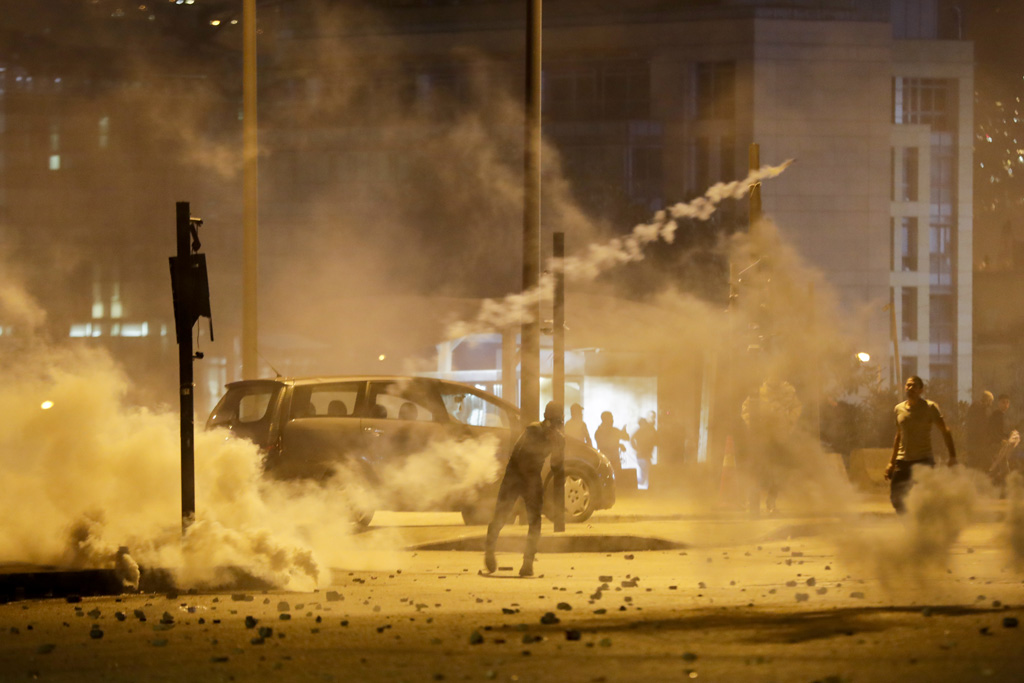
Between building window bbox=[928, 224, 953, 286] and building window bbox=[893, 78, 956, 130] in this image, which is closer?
building window bbox=[893, 78, 956, 130]

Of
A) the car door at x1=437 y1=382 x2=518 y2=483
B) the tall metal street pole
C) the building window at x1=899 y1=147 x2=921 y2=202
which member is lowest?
the car door at x1=437 y1=382 x2=518 y2=483

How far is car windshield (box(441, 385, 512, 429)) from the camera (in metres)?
14.2

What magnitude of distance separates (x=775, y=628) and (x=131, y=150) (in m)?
28.3

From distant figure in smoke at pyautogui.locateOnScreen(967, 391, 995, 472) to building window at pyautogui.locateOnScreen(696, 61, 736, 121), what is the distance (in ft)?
84.5

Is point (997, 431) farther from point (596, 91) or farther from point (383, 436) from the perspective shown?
point (596, 91)

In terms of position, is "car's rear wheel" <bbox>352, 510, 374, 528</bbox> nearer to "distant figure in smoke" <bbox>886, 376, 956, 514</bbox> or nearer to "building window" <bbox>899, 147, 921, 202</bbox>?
"distant figure in smoke" <bbox>886, 376, 956, 514</bbox>

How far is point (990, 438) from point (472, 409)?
866cm

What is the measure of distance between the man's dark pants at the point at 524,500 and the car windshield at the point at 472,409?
11.6ft

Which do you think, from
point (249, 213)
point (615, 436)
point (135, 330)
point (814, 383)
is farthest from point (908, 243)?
point (249, 213)

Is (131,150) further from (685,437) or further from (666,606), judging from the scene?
(666,606)

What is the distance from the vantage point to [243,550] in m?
9.44

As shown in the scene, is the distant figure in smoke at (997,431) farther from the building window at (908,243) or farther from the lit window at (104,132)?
the building window at (908,243)

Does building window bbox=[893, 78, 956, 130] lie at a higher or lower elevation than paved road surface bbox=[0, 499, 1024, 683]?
higher

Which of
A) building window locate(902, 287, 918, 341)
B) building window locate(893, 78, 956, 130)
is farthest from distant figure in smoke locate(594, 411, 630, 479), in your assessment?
building window locate(893, 78, 956, 130)
